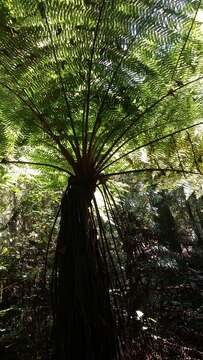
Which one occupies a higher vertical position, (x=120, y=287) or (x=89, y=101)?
(x=89, y=101)

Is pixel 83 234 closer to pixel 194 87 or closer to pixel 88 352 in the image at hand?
pixel 88 352

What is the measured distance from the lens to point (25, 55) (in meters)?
1.57

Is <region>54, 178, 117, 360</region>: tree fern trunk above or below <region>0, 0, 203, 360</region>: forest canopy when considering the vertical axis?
below

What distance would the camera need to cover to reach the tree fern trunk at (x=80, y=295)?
118cm

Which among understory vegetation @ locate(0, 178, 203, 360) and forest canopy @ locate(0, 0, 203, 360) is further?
understory vegetation @ locate(0, 178, 203, 360)

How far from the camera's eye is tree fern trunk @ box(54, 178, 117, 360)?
3.86 feet

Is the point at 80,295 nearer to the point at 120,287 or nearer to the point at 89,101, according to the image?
the point at 120,287

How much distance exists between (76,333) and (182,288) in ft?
15.1

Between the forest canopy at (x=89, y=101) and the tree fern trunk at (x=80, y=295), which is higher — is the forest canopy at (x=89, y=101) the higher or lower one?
the higher one

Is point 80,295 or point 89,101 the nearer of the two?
point 80,295

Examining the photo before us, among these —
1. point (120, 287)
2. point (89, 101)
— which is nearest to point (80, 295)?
point (120, 287)

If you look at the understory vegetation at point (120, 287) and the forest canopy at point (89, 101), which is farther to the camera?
the understory vegetation at point (120, 287)

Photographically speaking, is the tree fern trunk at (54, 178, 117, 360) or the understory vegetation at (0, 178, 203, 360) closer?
the tree fern trunk at (54, 178, 117, 360)

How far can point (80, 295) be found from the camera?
3.97 feet
